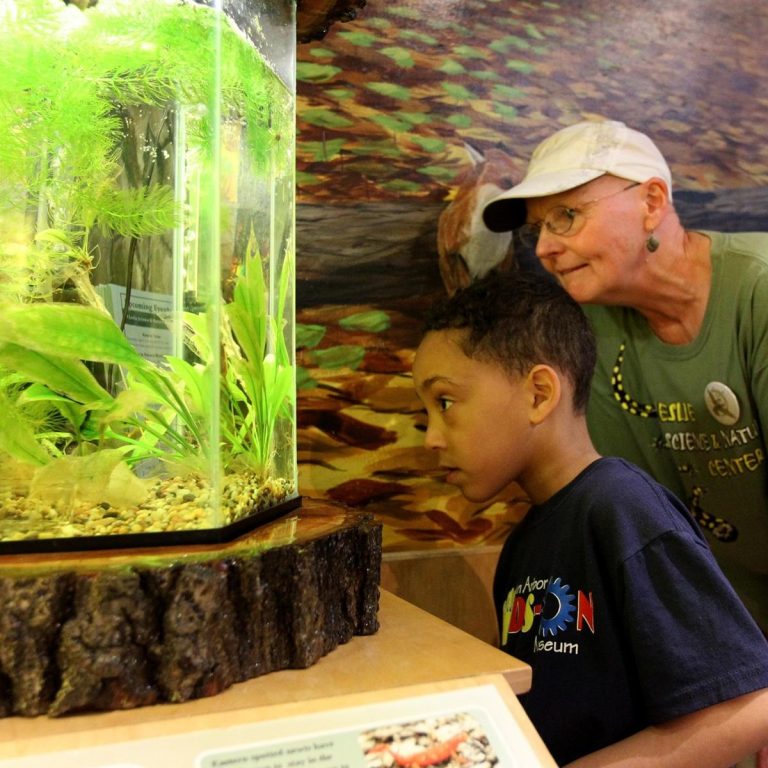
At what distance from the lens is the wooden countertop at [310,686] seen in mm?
730

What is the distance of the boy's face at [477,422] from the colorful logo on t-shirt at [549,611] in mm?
200

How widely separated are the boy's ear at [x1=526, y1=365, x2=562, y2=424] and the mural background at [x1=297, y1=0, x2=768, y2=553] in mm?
434

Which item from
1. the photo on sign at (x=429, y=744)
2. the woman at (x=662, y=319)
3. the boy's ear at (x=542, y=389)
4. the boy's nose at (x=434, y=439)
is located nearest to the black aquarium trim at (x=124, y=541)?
the photo on sign at (x=429, y=744)

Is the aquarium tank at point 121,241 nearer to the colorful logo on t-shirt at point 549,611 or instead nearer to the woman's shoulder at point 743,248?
the colorful logo on t-shirt at point 549,611

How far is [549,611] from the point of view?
119cm

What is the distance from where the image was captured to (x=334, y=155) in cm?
168

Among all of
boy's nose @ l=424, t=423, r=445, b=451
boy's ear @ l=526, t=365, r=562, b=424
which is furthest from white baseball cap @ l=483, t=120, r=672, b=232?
boy's nose @ l=424, t=423, r=445, b=451

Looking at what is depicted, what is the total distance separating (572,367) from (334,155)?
0.73 metres

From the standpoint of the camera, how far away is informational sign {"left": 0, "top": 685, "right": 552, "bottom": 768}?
0.69 m

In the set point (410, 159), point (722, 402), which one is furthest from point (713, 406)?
point (410, 159)

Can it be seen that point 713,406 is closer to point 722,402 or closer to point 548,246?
point 722,402

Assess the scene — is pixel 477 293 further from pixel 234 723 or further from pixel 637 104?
pixel 234 723

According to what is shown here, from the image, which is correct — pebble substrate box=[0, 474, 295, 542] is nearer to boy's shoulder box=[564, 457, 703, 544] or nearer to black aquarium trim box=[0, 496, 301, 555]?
black aquarium trim box=[0, 496, 301, 555]

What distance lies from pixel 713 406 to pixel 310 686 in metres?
1.20
